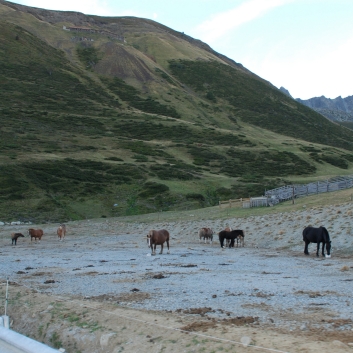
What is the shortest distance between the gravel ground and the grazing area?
4 centimetres

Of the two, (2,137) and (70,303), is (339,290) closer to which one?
(70,303)

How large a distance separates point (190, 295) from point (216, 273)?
4414mm

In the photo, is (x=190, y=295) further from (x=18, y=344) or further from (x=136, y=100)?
(x=136, y=100)

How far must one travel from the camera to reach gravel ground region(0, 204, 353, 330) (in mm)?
10641

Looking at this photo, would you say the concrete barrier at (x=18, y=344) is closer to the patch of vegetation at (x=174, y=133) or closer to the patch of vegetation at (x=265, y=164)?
the patch of vegetation at (x=265, y=164)

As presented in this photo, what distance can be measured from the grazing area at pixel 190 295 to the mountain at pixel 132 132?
98.7ft

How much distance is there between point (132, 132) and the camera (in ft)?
351

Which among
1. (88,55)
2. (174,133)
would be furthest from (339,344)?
(88,55)

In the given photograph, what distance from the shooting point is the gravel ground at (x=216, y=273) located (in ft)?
34.9

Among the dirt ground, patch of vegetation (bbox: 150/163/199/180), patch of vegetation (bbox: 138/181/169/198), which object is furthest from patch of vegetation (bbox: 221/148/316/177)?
the dirt ground

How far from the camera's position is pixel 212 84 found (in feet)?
576

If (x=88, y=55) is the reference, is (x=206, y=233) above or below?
below

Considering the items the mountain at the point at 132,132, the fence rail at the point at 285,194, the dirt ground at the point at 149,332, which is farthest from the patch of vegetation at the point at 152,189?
the dirt ground at the point at 149,332

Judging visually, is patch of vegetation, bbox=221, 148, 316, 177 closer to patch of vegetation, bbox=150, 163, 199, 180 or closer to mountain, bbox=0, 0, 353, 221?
mountain, bbox=0, 0, 353, 221
